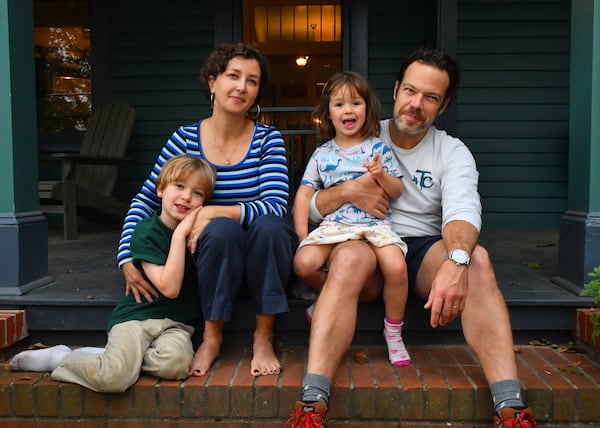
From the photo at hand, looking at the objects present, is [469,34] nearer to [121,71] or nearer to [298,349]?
[121,71]

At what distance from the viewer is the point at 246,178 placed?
1.98 metres

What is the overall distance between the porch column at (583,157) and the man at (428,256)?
1.84 feet

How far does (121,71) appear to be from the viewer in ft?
15.0

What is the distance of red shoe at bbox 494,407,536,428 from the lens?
147 centimetres

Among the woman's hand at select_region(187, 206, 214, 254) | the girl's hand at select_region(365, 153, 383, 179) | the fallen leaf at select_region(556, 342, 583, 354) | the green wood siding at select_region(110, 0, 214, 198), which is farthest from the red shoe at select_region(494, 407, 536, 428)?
the green wood siding at select_region(110, 0, 214, 198)

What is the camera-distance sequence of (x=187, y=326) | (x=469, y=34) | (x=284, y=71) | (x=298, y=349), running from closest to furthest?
(x=187, y=326), (x=298, y=349), (x=469, y=34), (x=284, y=71)

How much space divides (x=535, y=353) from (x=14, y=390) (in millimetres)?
1789

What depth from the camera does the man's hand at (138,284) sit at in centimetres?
179

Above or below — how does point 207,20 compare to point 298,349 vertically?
above

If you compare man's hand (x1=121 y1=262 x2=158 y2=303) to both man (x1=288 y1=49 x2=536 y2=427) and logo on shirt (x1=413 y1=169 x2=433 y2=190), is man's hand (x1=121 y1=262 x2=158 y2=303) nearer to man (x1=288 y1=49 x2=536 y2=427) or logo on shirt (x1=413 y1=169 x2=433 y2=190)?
man (x1=288 y1=49 x2=536 y2=427)

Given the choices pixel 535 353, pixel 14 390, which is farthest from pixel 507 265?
pixel 14 390

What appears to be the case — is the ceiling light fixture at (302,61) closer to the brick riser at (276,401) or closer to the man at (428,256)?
the man at (428,256)

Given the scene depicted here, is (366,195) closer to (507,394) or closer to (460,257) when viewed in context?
(460,257)

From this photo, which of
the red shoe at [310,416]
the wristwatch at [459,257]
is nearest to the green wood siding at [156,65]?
the wristwatch at [459,257]
